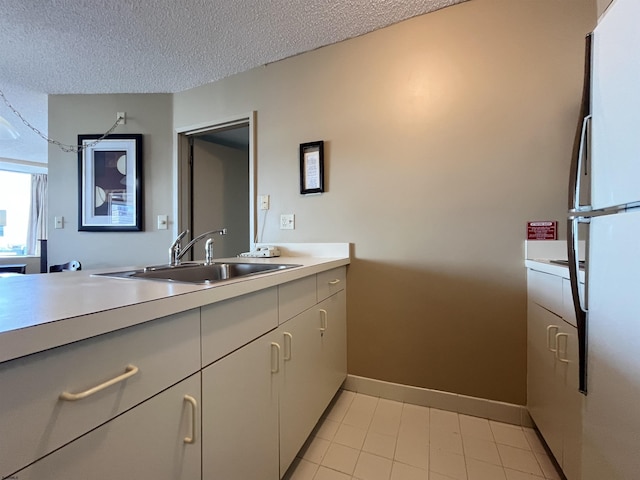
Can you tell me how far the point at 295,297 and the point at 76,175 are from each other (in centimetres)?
289

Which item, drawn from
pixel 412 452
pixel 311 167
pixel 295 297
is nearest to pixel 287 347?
pixel 295 297

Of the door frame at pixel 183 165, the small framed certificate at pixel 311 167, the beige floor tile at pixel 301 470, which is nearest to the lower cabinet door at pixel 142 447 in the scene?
the beige floor tile at pixel 301 470

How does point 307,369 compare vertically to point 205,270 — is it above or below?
below

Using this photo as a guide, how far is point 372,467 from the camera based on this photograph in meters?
1.28

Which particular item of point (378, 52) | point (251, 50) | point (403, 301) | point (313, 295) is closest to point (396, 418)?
point (403, 301)

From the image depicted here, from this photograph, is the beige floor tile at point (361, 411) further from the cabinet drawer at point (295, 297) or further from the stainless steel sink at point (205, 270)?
the stainless steel sink at point (205, 270)

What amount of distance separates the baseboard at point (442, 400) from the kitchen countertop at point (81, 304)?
52.7 inches

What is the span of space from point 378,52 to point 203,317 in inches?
77.3

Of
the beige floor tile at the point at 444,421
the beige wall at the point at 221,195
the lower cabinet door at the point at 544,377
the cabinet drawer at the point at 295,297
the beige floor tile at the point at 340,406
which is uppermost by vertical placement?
the beige wall at the point at 221,195

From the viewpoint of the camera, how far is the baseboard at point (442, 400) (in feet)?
5.16

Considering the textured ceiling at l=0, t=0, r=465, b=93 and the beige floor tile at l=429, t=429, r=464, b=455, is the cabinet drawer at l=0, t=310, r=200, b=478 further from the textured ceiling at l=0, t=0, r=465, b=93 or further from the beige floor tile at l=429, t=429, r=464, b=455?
the textured ceiling at l=0, t=0, r=465, b=93

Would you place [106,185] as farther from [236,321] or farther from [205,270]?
[236,321]

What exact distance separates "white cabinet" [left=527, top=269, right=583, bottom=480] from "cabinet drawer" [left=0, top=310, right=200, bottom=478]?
133 centimetres

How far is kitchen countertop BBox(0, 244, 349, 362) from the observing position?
410mm
